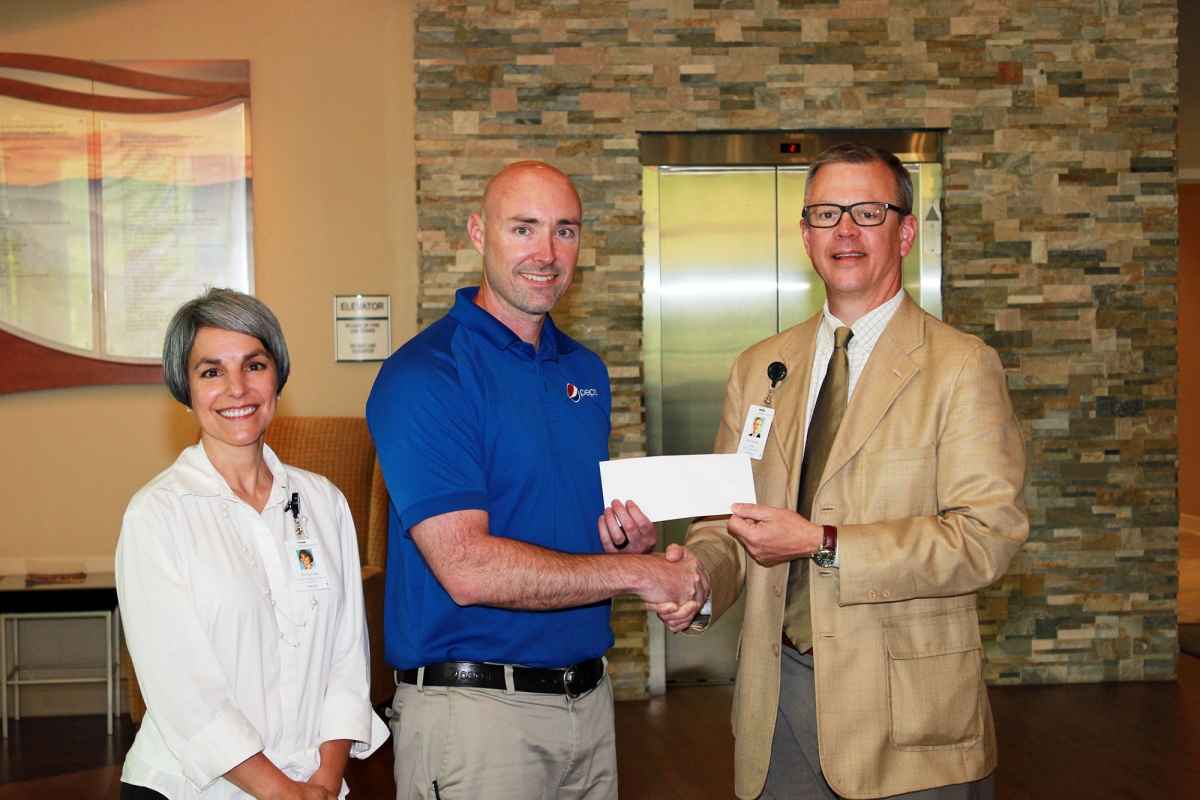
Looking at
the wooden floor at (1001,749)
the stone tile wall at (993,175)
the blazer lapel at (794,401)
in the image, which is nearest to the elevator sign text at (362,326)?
the stone tile wall at (993,175)

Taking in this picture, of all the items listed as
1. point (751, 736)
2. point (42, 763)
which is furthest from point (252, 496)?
point (42, 763)

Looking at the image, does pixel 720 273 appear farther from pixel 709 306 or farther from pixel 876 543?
pixel 876 543

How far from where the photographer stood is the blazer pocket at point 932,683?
6.63 feet

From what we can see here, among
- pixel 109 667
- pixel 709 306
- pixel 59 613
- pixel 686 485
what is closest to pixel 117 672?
pixel 109 667

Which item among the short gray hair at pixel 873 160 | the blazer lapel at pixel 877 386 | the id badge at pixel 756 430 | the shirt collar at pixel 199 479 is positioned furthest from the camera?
the id badge at pixel 756 430

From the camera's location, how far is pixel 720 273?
5410mm

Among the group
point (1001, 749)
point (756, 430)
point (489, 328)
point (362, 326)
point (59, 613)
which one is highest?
point (362, 326)

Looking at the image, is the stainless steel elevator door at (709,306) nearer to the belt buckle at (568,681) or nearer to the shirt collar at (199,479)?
A: the belt buckle at (568,681)

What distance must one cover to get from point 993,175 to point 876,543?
3.90 meters

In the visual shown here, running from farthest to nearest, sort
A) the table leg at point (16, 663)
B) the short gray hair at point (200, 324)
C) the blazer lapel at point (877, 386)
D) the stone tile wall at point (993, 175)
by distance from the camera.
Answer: the stone tile wall at point (993, 175) → the table leg at point (16, 663) → the blazer lapel at point (877, 386) → the short gray hair at point (200, 324)

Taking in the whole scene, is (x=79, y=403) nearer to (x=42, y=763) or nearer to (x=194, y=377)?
(x=42, y=763)

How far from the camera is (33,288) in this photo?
5.15m

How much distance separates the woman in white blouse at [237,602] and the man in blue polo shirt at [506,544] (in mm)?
151

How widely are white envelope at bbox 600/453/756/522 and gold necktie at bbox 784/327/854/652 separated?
0.13 metres
